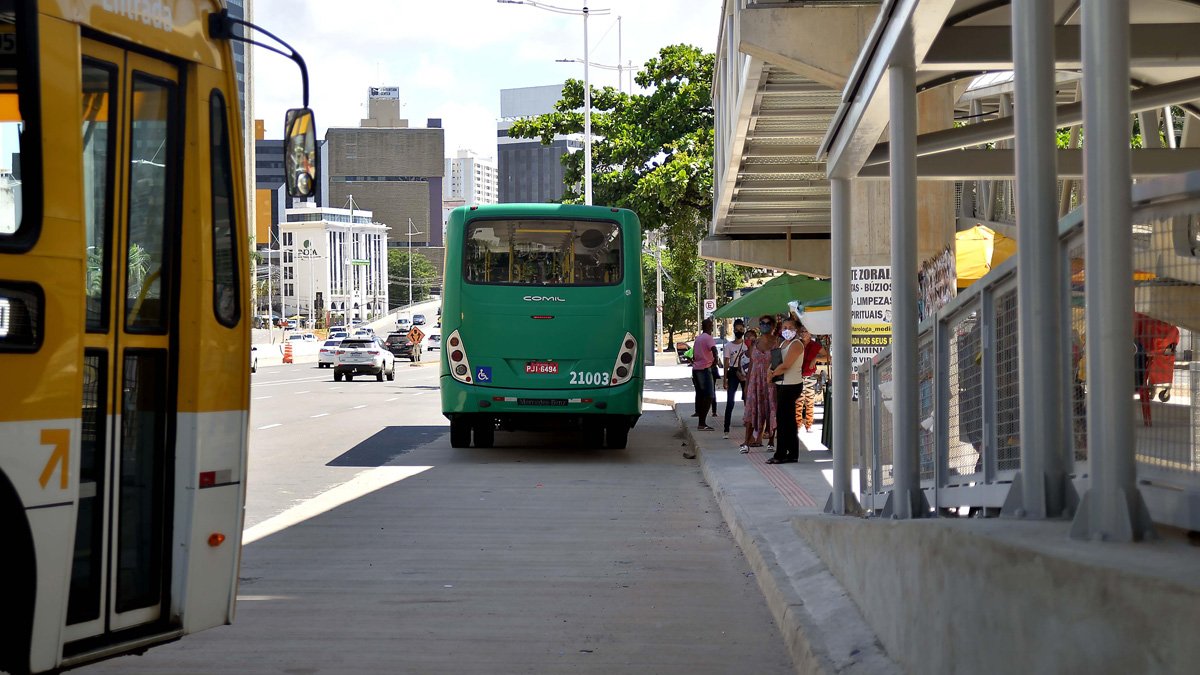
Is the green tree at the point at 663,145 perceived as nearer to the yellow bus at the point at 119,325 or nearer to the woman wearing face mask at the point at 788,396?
the woman wearing face mask at the point at 788,396

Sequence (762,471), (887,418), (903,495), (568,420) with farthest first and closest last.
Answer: (568,420) → (762,471) → (887,418) → (903,495)

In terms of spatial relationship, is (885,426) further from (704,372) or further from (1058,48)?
(704,372)

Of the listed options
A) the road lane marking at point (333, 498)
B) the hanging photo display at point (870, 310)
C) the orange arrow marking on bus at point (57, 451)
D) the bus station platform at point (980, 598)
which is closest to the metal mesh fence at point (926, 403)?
the bus station platform at point (980, 598)

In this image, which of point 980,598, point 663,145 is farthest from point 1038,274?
point 663,145

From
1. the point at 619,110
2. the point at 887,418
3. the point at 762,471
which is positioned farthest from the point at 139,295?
the point at 619,110

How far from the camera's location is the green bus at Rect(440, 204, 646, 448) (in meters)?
19.2

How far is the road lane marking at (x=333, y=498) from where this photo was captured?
12531 millimetres

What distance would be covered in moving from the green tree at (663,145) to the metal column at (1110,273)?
1246 inches

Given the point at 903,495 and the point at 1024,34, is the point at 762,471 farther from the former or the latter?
the point at 1024,34

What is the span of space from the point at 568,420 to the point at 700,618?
36.3ft

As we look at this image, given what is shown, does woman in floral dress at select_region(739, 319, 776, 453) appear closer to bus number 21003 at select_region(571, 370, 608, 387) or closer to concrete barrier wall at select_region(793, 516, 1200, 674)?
bus number 21003 at select_region(571, 370, 608, 387)

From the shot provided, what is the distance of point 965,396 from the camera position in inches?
285

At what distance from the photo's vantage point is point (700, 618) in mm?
8742

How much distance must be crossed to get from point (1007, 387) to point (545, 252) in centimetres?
1347
